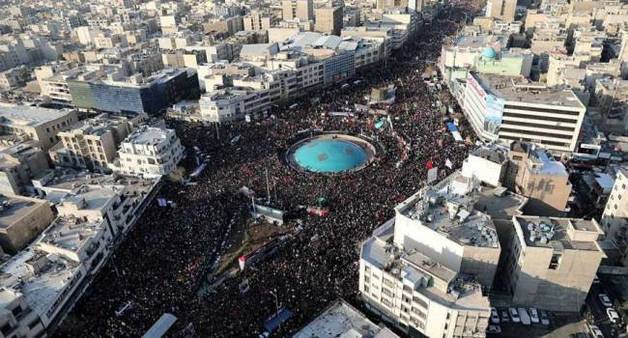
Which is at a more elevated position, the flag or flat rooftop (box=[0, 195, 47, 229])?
flat rooftop (box=[0, 195, 47, 229])

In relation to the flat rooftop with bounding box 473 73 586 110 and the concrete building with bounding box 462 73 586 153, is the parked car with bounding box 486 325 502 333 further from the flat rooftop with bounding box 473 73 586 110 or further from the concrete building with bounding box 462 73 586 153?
the flat rooftop with bounding box 473 73 586 110

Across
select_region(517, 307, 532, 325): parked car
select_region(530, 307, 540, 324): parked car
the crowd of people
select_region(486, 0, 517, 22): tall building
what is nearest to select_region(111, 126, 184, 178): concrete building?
the crowd of people

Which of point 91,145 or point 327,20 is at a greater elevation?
point 327,20

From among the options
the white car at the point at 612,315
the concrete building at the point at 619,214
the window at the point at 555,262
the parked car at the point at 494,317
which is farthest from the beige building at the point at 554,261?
the concrete building at the point at 619,214

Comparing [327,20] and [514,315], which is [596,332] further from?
[327,20]

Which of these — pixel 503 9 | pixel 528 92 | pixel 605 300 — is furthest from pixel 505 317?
pixel 503 9

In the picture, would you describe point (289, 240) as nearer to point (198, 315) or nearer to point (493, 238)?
point (198, 315)

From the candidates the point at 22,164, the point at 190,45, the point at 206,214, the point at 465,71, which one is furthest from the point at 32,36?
the point at 465,71
